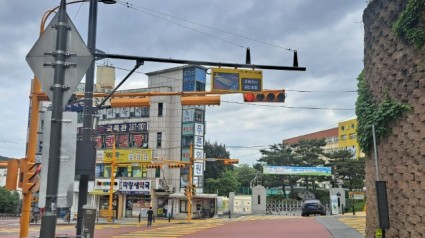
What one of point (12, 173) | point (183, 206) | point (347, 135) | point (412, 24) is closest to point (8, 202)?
point (183, 206)

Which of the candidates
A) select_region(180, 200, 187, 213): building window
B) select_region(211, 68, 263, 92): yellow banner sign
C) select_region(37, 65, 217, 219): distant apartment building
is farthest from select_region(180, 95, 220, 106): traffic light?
select_region(180, 200, 187, 213): building window

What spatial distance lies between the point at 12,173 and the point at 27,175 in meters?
0.32

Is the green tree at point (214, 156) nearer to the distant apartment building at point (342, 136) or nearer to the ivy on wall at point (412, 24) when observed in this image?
the distant apartment building at point (342, 136)

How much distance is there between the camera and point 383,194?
10961 mm

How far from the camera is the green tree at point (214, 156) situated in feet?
257

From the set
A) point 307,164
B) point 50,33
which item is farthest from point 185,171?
point 50,33

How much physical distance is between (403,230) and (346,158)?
53989 millimetres

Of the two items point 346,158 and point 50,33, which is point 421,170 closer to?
point 50,33

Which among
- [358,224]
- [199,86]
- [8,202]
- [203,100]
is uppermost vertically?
[199,86]

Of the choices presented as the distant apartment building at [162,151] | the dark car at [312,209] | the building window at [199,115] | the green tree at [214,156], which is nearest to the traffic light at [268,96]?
the dark car at [312,209]

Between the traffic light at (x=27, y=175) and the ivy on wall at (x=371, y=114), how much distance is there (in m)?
9.86

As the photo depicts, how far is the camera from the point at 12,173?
9.86 metres

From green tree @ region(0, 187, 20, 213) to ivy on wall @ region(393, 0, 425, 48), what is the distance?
5938 centimetres

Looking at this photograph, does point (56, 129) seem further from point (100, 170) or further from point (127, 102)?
point (100, 170)
